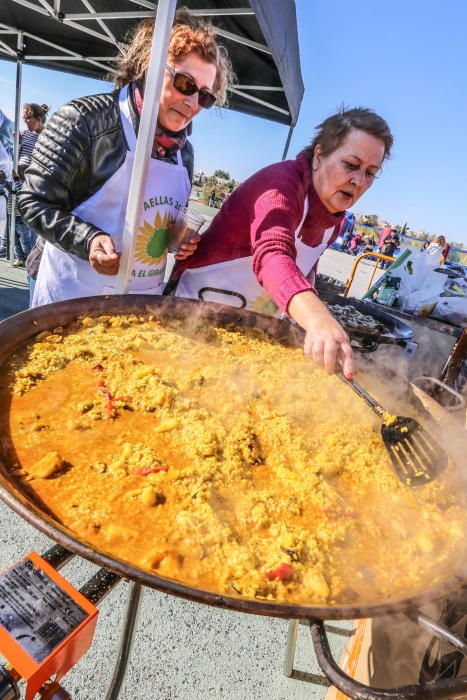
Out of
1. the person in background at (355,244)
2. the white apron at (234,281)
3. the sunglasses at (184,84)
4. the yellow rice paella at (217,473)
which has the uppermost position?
the sunglasses at (184,84)

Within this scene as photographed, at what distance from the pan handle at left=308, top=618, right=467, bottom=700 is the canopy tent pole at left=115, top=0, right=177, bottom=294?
5.86 feet

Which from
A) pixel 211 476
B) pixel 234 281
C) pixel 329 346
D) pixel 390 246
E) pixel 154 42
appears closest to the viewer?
pixel 211 476

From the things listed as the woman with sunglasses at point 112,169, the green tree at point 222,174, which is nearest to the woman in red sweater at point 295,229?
the woman with sunglasses at point 112,169

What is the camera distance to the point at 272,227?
1896mm

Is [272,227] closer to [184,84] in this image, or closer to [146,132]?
[146,132]

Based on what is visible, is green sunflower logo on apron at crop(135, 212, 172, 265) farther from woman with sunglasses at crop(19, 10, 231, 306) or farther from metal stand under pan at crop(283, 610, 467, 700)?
metal stand under pan at crop(283, 610, 467, 700)

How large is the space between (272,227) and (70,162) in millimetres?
1046

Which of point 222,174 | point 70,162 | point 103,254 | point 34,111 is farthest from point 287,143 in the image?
point 222,174

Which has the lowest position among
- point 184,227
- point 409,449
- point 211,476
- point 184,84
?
point 211,476

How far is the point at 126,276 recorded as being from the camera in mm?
2139

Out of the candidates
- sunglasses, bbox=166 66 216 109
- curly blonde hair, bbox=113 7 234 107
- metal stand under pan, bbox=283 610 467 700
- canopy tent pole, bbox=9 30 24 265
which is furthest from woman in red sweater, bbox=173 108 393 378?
canopy tent pole, bbox=9 30 24 265

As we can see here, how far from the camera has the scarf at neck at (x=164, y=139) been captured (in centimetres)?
210

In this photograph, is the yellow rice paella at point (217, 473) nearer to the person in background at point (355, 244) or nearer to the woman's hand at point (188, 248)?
the woman's hand at point (188, 248)

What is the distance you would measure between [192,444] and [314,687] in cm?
153
